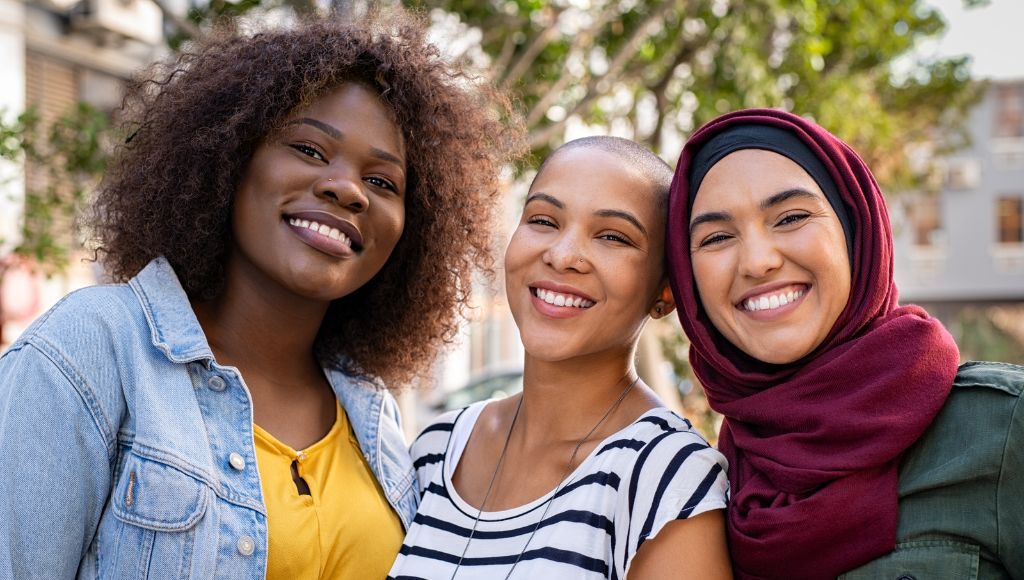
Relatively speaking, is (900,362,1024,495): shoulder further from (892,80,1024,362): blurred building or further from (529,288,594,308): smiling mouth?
(892,80,1024,362): blurred building

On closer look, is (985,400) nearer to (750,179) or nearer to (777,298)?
(777,298)

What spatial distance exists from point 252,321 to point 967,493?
1928 millimetres

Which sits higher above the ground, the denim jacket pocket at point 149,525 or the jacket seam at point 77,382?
the jacket seam at point 77,382

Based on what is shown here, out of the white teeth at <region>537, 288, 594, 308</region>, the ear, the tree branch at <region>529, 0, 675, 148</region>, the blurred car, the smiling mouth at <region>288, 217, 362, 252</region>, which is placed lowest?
the white teeth at <region>537, 288, 594, 308</region>

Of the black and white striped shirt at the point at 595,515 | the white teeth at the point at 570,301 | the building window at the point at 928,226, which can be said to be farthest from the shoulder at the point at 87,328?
the building window at the point at 928,226

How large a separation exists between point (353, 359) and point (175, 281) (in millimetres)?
789

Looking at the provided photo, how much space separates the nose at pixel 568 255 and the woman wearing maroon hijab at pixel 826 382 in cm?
25

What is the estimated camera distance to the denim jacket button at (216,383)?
259cm

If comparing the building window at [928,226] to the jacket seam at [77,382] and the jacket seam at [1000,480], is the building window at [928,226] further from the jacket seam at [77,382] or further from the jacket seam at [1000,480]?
the jacket seam at [77,382]

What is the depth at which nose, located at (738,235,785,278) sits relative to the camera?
233 centimetres

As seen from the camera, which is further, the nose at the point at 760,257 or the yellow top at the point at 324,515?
the yellow top at the point at 324,515

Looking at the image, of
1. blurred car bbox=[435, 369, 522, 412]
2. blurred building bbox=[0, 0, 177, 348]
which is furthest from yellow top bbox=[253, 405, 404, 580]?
blurred car bbox=[435, 369, 522, 412]

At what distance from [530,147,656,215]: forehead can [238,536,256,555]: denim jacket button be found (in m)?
1.21

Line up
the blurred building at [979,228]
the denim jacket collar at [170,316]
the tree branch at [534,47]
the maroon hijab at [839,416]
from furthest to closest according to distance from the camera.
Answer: the blurred building at [979,228]
the tree branch at [534,47]
the denim jacket collar at [170,316]
the maroon hijab at [839,416]
